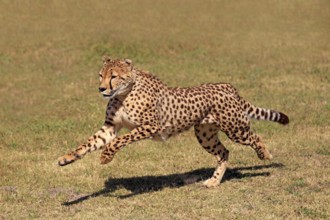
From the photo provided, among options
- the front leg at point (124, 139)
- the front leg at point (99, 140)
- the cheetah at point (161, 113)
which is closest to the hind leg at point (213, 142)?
the cheetah at point (161, 113)

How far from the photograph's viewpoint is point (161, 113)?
1020 centimetres

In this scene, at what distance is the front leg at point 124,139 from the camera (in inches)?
380

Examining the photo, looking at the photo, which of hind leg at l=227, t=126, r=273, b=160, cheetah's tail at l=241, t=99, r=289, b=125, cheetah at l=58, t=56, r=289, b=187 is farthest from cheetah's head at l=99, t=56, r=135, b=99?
cheetah's tail at l=241, t=99, r=289, b=125

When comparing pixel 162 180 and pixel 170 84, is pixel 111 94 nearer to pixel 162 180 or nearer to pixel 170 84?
pixel 162 180

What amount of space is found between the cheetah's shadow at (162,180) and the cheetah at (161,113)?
1.43 feet

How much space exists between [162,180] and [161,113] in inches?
56.3

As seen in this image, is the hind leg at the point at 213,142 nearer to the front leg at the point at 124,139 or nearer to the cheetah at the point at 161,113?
the cheetah at the point at 161,113

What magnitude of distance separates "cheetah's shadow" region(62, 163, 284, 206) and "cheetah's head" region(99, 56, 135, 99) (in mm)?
1609

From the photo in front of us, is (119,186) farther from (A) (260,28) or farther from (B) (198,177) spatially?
(A) (260,28)

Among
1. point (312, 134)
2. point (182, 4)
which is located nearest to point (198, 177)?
point (312, 134)

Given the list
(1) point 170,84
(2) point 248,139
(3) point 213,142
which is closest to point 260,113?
(2) point 248,139

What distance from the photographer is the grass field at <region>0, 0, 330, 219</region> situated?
9.77m

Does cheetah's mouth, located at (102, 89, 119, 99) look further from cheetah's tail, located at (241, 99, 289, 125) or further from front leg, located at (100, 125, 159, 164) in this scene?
cheetah's tail, located at (241, 99, 289, 125)

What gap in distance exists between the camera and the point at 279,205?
921 cm
